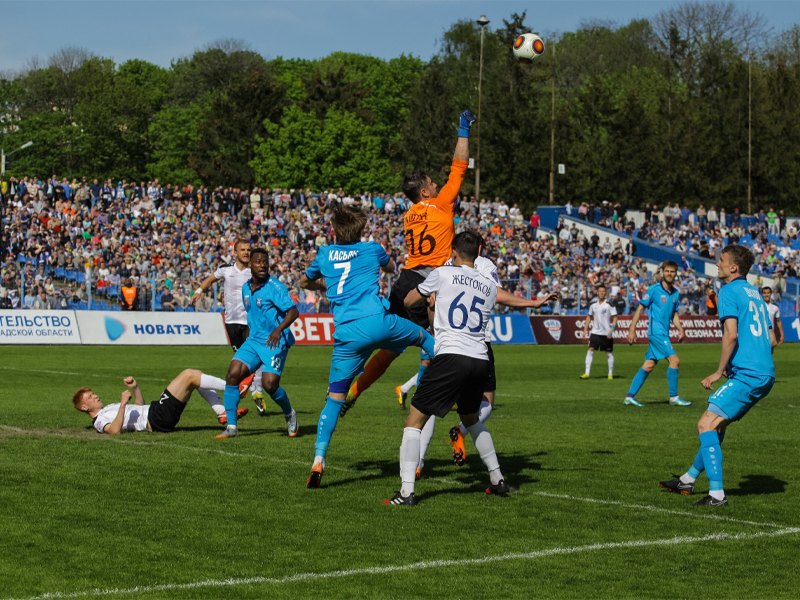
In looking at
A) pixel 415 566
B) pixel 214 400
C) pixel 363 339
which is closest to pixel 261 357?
pixel 214 400

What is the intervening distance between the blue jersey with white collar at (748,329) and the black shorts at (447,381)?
2.23 m

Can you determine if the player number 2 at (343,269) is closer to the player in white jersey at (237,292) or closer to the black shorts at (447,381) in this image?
the black shorts at (447,381)

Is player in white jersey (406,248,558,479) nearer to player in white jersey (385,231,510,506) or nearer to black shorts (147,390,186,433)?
player in white jersey (385,231,510,506)

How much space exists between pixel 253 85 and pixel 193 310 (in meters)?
46.9

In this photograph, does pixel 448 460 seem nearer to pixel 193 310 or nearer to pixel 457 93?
pixel 193 310

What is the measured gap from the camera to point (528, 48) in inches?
688

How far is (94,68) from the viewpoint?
97500 millimetres

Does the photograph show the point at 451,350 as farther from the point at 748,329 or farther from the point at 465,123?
the point at 465,123

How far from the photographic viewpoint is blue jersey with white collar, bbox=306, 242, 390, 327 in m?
9.98

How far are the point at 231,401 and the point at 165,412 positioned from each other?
0.94 meters

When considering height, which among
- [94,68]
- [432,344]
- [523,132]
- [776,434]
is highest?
[94,68]

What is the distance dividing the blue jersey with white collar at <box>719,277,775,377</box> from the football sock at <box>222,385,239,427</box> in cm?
627

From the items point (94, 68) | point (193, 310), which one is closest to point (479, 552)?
point (193, 310)

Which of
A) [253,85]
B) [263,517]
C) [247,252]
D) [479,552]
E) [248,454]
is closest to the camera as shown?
[479,552]
